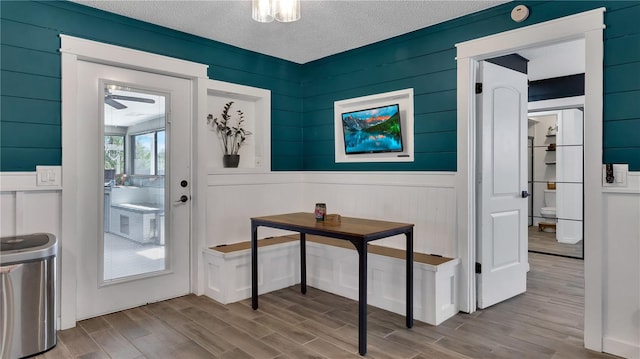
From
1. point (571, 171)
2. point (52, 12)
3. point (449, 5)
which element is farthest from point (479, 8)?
point (571, 171)

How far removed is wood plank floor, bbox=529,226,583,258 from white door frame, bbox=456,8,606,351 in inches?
125

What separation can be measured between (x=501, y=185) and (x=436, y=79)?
45.0 inches

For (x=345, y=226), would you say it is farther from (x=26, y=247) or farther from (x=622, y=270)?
(x=26, y=247)

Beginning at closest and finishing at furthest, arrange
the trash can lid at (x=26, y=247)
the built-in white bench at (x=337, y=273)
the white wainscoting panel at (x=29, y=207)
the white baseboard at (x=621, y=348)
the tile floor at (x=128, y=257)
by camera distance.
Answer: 1. the trash can lid at (x=26, y=247)
2. the white baseboard at (x=621, y=348)
3. the white wainscoting panel at (x=29, y=207)
4. the built-in white bench at (x=337, y=273)
5. the tile floor at (x=128, y=257)

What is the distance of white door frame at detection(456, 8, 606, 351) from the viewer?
2.50 metres

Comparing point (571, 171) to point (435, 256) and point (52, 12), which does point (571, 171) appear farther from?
point (52, 12)

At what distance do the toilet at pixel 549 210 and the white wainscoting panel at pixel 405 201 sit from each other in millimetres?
4657

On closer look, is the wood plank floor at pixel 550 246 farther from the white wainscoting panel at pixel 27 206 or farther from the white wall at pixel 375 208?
the white wainscoting panel at pixel 27 206

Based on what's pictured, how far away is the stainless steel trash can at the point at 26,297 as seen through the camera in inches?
90.0

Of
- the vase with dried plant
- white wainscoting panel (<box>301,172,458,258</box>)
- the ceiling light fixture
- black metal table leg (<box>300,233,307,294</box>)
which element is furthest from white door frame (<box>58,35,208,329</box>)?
white wainscoting panel (<box>301,172,458,258</box>)

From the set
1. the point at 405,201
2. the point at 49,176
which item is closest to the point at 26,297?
the point at 49,176

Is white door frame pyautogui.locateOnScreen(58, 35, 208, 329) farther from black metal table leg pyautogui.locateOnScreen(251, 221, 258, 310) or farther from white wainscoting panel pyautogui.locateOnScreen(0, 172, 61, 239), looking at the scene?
black metal table leg pyautogui.locateOnScreen(251, 221, 258, 310)

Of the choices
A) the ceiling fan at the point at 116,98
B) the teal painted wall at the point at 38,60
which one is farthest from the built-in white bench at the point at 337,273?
the teal painted wall at the point at 38,60

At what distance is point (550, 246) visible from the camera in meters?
5.93
